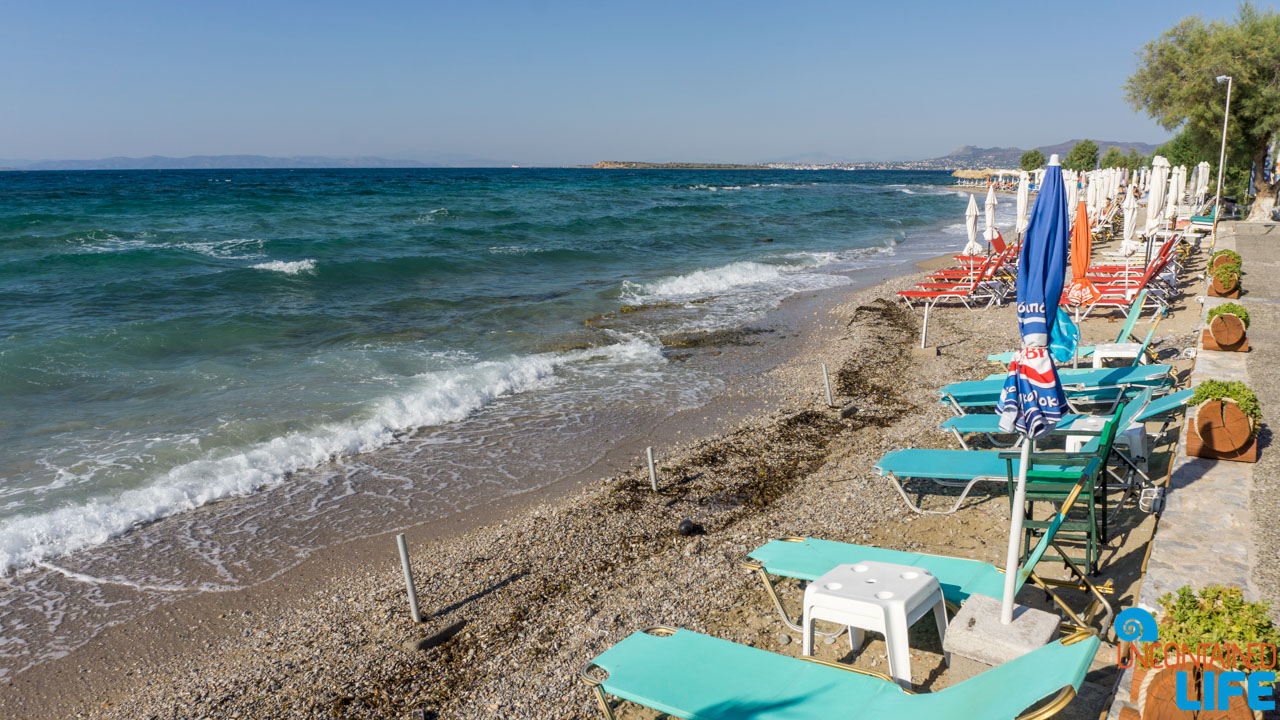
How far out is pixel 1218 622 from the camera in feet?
9.41

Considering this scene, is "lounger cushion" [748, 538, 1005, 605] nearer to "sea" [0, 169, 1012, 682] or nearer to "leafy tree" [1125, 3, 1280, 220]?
"sea" [0, 169, 1012, 682]

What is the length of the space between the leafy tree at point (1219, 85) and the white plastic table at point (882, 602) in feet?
90.6

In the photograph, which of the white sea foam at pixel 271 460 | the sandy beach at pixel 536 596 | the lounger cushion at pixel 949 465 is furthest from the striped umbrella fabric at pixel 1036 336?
the white sea foam at pixel 271 460

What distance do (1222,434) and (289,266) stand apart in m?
22.4

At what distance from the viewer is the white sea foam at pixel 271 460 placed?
6.66 metres

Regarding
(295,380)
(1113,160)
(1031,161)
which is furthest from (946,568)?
(1031,161)

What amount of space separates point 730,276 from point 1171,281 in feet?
34.7

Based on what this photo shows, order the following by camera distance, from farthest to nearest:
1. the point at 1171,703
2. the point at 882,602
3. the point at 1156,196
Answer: the point at 1156,196 → the point at 882,602 → the point at 1171,703

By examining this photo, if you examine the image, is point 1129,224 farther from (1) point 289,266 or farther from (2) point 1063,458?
(1) point 289,266

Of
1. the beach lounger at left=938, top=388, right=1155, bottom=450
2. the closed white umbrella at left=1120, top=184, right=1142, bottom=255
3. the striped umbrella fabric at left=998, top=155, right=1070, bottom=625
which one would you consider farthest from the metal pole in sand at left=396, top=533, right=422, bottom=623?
the closed white umbrella at left=1120, top=184, right=1142, bottom=255

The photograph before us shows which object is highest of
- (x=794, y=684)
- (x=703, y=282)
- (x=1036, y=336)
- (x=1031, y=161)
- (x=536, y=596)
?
(x=1031, y=161)

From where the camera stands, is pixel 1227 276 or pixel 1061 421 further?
pixel 1227 276

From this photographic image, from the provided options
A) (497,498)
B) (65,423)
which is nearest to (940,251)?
(497,498)

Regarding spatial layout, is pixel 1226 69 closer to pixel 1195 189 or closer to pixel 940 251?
pixel 1195 189
